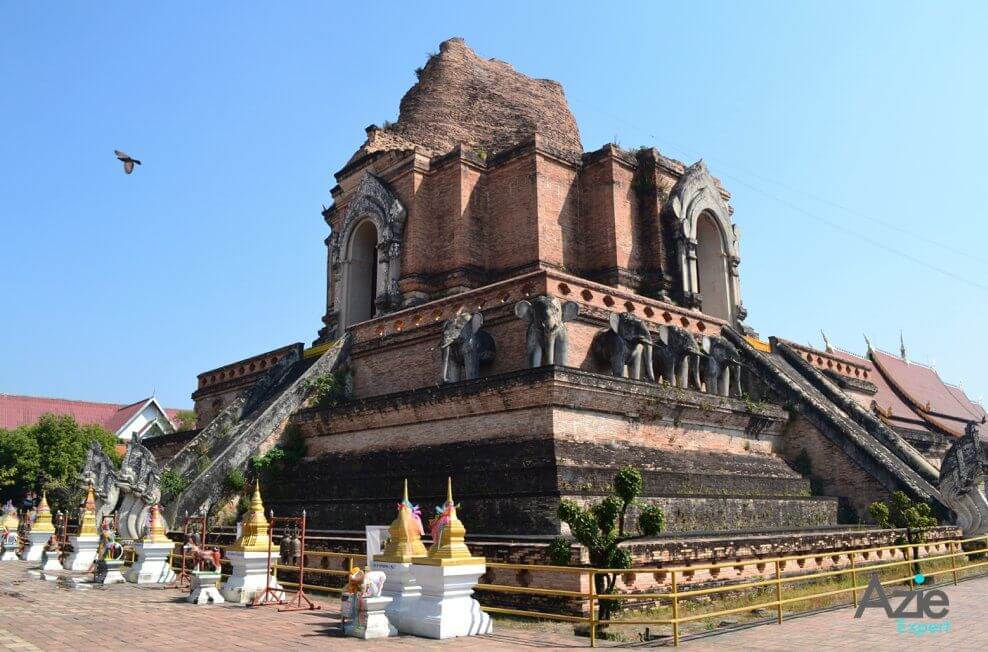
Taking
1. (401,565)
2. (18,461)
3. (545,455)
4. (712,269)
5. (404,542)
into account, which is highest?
(712,269)

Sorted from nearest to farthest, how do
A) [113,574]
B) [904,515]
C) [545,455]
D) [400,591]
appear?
[400,591], [545,455], [904,515], [113,574]

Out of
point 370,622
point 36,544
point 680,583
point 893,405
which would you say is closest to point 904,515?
point 680,583

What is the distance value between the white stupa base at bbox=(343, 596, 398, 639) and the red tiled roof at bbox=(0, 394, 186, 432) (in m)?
34.0

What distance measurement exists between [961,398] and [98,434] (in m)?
33.8

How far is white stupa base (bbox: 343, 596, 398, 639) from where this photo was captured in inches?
309

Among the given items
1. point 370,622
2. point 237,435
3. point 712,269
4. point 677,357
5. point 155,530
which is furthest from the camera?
point 712,269

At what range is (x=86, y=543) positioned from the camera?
15.3 m

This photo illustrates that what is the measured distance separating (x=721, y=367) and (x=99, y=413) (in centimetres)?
3855

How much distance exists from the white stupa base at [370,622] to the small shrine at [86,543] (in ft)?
31.5

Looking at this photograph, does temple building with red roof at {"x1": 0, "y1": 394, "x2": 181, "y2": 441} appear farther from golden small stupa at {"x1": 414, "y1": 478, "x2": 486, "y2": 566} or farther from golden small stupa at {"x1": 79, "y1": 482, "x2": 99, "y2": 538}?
golden small stupa at {"x1": 414, "y1": 478, "x2": 486, "y2": 566}

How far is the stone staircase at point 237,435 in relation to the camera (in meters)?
14.4

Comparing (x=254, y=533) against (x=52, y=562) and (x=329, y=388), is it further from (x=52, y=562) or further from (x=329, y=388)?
(x=52, y=562)

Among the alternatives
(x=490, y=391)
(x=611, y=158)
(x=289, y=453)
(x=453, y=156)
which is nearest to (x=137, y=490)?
(x=289, y=453)

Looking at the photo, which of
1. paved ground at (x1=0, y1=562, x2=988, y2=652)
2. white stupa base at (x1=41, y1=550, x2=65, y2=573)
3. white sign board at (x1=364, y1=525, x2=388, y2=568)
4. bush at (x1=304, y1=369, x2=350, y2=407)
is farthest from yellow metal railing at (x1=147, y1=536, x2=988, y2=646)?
bush at (x1=304, y1=369, x2=350, y2=407)
